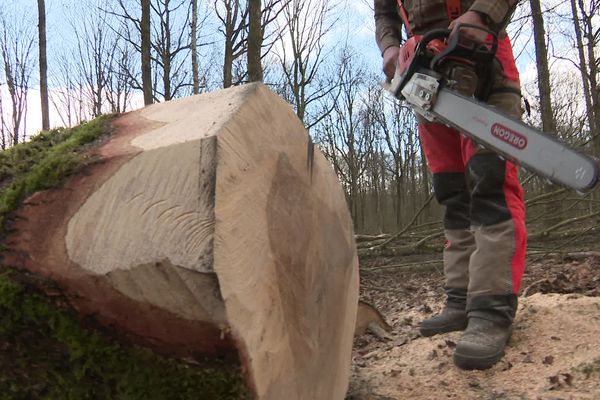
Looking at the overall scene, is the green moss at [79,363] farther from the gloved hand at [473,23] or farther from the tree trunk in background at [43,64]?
the tree trunk in background at [43,64]

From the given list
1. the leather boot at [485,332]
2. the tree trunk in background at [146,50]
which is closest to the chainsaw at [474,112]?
the leather boot at [485,332]

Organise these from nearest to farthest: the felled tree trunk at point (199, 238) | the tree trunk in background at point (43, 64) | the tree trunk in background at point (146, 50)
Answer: the felled tree trunk at point (199, 238), the tree trunk in background at point (146, 50), the tree trunk in background at point (43, 64)

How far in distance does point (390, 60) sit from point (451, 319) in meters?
1.11

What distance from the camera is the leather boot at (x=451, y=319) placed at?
2.19 metres

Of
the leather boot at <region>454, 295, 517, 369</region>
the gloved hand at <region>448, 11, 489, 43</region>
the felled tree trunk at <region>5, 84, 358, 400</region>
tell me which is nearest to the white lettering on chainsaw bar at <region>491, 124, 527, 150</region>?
the gloved hand at <region>448, 11, 489, 43</region>

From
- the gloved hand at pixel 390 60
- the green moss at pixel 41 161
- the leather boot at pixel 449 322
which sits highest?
the gloved hand at pixel 390 60

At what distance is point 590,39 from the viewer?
11.7m

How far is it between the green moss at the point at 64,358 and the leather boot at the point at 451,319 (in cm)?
141

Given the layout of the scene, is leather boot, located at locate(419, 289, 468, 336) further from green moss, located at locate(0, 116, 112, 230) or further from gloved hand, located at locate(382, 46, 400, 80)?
green moss, located at locate(0, 116, 112, 230)

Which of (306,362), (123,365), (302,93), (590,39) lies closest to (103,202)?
(123,365)

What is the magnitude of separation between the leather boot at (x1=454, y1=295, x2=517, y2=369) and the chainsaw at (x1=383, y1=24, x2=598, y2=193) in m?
0.53

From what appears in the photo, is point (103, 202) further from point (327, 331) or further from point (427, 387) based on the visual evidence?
point (427, 387)

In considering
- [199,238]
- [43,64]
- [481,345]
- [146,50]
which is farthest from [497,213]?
[43,64]

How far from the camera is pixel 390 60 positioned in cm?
222
